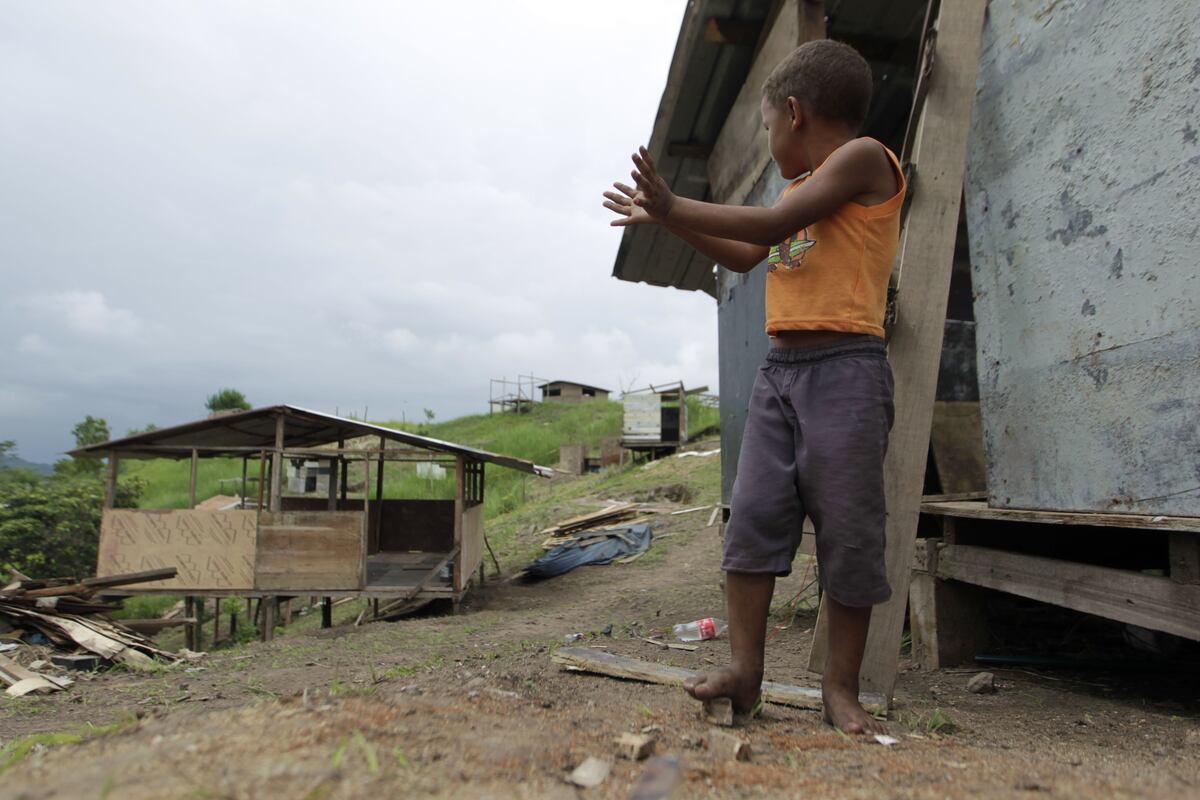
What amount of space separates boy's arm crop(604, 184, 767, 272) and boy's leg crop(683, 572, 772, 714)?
40.9 inches

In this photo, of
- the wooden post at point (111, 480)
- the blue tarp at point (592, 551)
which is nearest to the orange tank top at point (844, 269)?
the blue tarp at point (592, 551)

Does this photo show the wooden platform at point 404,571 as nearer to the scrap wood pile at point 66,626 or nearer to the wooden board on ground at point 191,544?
the wooden board on ground at point 191,544

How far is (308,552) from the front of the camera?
35.6 ft

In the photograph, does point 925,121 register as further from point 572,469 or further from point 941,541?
point 572,469

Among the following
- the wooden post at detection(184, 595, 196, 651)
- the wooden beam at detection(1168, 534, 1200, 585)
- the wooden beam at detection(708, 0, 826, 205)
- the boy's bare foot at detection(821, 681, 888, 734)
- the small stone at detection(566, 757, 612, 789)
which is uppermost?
the wooden beam at detection(708, 0, 826, 205)

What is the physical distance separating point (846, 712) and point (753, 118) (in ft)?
13.8

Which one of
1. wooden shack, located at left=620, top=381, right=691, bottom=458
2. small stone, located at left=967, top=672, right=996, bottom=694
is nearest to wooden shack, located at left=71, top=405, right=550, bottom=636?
small stone, located at left=967, top=672, right=996, bottom=694

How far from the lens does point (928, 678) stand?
315 centimetres

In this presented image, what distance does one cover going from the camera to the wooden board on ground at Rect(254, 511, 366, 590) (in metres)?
10.8

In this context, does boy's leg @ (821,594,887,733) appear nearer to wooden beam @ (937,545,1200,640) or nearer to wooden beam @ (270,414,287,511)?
wooden beam @ (937,545,1200,640)

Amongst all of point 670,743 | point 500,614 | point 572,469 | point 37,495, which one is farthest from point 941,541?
point 572,469

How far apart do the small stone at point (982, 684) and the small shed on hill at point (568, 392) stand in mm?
47396

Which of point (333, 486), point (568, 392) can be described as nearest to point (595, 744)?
point (333, 486)

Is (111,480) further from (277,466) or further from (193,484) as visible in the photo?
(277,466)
